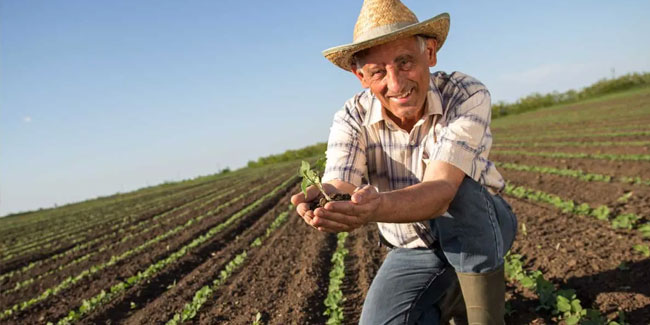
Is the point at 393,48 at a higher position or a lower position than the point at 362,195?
higher

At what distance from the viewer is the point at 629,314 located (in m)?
3.10

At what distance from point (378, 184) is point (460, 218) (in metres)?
0.66

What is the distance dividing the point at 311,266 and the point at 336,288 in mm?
1126

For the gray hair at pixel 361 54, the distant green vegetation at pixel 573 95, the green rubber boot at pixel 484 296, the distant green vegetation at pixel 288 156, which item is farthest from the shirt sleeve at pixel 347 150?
the distant green vegetation at pixel 573 95

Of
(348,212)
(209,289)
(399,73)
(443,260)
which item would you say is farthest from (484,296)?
(209,289)

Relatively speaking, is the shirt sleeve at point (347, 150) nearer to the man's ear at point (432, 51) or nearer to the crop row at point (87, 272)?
the man's ear at point (432, 51)

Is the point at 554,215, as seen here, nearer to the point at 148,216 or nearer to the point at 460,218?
the point at 460,218

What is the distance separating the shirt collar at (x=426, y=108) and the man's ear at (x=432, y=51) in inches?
4.4

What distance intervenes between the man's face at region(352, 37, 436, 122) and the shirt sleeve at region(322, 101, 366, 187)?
0.28m

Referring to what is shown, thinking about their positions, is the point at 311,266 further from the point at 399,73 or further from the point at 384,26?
the point at 384,26

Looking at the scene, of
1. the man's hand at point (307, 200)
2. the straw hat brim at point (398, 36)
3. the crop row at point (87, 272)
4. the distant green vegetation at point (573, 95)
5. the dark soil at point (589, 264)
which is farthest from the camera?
the distant green vegetation at point (573, 95)

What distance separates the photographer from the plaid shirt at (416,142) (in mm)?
2307

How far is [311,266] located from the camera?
19.4 ft

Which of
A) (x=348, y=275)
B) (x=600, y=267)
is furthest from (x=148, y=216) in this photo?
(x=600, y=267)
